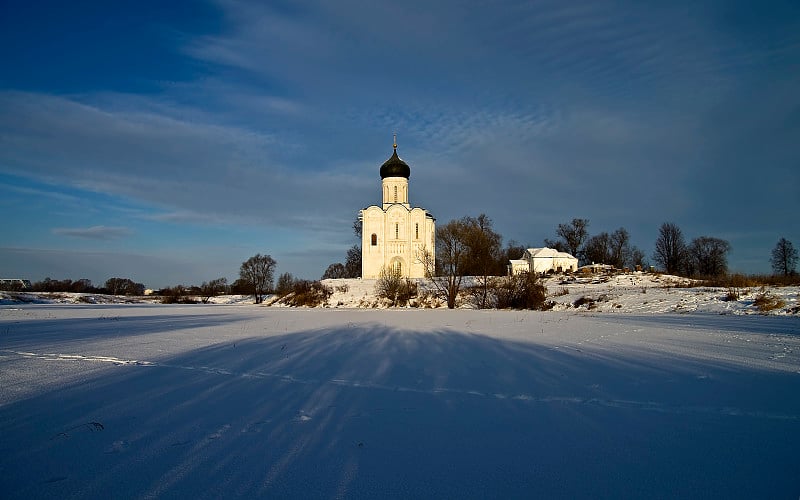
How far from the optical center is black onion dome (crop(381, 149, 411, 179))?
5134 centimetres

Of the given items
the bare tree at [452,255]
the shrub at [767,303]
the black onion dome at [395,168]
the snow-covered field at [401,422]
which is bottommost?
the snow-covered field at [401,422]

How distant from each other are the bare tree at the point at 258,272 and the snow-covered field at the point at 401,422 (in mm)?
50926

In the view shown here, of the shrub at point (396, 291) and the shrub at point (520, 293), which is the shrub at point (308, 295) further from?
the shrub at point (520, 293)

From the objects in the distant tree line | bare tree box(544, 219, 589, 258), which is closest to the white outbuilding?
bare tree box(544, 219, 589, 258)

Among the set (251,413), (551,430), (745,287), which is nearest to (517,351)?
(551,430)

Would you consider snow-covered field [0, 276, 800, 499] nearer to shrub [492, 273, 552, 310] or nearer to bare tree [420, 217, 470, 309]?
shrub [492, 273, 552, 310]

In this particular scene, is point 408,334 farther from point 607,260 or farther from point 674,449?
point 607,260

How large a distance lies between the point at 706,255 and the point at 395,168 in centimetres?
4725

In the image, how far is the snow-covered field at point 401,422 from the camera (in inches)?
119

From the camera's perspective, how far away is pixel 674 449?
11.7ft

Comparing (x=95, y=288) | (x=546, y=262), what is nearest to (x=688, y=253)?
(x=546, y=262)

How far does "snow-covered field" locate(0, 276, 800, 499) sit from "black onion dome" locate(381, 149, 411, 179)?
4415cm

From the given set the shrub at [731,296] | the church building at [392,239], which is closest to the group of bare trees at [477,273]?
the shrub at [731,296]

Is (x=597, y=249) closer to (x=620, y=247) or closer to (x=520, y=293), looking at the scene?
(x=620, y=247)
